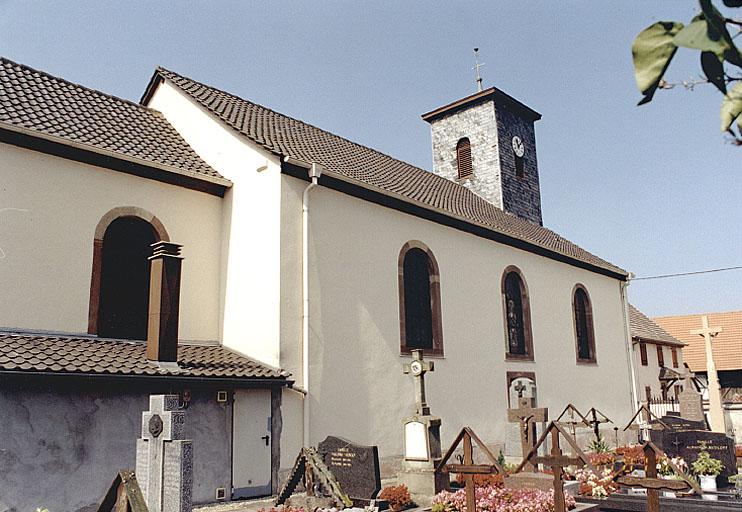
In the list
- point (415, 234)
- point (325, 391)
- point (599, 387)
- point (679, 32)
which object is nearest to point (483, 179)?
point (599, 387)

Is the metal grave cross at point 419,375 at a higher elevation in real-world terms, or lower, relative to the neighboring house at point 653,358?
lower

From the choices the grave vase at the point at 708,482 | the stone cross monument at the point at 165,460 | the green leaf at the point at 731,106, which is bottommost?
the grave vase at the point at 708,482

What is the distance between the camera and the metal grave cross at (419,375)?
11.5 meters

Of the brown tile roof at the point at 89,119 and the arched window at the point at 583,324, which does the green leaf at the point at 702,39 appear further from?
the arched window at the point at 583,324

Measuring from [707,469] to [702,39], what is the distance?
39.8 ft

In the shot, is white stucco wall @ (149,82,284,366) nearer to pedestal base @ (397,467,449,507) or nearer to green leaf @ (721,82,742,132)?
pedestal base @ (397,467,449,507)

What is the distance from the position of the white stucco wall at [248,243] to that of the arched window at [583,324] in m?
12.3

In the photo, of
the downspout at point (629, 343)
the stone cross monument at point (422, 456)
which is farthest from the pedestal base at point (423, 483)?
the downspout at point (629, 343)

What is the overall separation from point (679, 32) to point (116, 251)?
11845 mm

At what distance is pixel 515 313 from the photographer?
60.6 ft

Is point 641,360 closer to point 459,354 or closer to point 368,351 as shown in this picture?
point 459,354

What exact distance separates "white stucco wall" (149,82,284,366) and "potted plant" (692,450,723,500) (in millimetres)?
7659

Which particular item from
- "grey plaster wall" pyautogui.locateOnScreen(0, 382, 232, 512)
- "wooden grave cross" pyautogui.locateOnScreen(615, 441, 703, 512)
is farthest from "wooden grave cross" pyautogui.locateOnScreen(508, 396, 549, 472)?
"grey plaster wall" pyautogui.locateOnScreen(0, 382, 232, 512)

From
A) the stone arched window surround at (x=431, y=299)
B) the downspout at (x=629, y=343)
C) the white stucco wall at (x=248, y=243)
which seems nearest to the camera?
the white stucco wall at (x=248, y=243)
